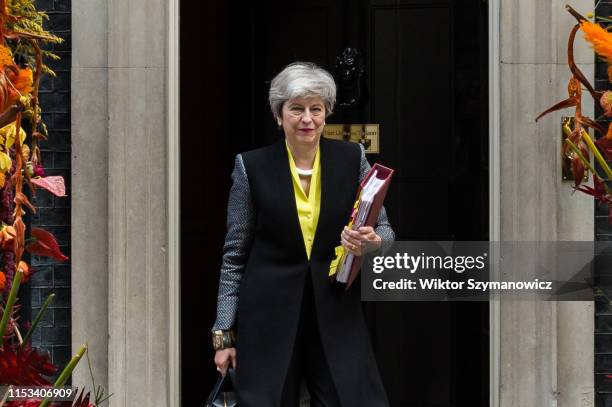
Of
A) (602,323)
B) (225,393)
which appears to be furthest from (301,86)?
(602,323)

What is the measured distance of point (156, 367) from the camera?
488 cm

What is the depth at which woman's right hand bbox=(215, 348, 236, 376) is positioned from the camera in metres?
3.53

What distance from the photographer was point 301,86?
11.1ft

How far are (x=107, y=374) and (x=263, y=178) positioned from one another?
1.94 metres

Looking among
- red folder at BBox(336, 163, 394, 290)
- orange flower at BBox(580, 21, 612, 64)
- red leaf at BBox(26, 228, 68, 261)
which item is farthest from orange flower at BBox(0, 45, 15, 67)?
red folder at BBox(336, 163, 394, 290)

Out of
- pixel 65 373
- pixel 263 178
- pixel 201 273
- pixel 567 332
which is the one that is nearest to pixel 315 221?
pixel 263 178

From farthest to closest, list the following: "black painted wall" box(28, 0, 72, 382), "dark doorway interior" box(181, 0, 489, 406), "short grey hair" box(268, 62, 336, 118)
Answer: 1. "dark doorway interior" box(181, 0, 489, 406)
2. "black painted wall" box(28, 0, 72, 382)
3. "short grey hair" box(268, 62, 336, 118)

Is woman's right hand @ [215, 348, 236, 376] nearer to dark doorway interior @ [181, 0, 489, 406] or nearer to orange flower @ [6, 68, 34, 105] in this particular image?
orange flower @ [6, 68, 34, 105]

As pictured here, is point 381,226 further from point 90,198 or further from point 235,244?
point 90,198

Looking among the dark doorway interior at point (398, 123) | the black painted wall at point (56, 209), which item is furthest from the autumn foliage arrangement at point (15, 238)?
the dark doorway interior at point (398, 123)

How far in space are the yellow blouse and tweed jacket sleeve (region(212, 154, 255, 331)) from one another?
0.18 meters

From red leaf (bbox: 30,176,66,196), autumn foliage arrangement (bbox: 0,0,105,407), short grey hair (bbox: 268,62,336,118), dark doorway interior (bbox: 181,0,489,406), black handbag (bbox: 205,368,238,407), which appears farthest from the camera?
dark doorway interior (bbox: 181,0,489,406)

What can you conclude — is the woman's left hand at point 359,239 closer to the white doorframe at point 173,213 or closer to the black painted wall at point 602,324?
the white doorframe at point 173,213

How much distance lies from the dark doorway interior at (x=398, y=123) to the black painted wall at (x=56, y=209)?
2.78 ft
